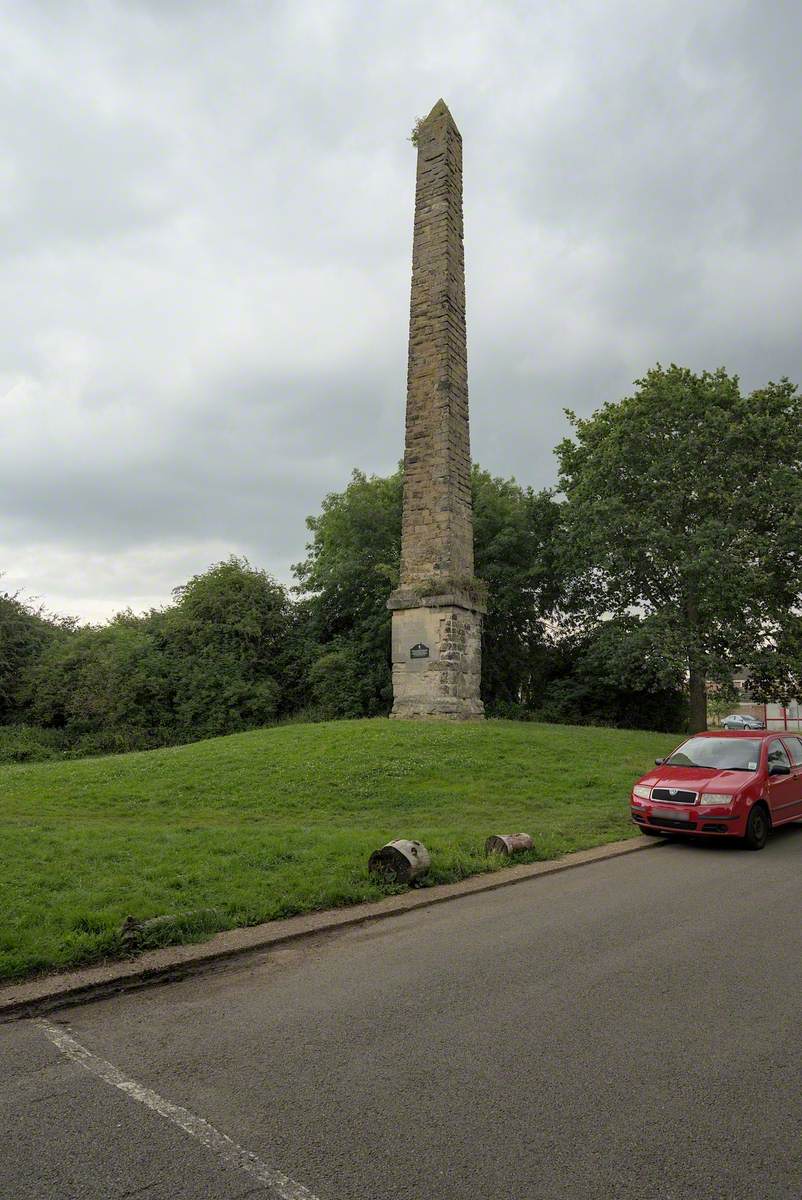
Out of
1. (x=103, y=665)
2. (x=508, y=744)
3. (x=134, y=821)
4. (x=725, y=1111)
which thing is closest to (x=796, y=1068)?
(x=725, y=1111)

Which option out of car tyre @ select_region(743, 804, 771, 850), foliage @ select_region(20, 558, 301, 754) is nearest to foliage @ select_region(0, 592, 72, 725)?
foliage @ select_region(20, 558, 301, 754)

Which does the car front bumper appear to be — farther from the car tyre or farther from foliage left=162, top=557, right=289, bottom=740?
foliage left=162, top=557, right=289, bottom=740

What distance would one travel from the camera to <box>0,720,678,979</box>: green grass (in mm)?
→ 6531

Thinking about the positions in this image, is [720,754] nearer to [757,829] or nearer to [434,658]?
[757,829]

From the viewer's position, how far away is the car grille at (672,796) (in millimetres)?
10453

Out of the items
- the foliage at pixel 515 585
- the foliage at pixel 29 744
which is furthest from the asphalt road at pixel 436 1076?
the foliage at pixel 515 585

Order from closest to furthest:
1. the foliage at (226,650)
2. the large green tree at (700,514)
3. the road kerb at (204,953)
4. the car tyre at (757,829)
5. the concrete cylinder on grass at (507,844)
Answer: the road kerb at (204,953), the concrete cylinder on grass at (507,844), the car tyre at (757,829), the large green tree at (700,514), the foliage at (226,650)

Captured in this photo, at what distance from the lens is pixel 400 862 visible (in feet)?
25.7

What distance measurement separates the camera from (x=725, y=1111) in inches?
Result: 137

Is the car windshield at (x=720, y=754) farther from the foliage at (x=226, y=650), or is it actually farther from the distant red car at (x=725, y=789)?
the foliage at (x=226, y=650)

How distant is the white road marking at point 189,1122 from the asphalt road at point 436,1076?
0.01 meters

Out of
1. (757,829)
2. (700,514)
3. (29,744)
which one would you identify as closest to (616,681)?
(700,514)

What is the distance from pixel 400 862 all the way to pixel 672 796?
15.0ft

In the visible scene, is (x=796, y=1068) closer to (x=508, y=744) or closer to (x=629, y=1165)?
(x=629, y=1165)
